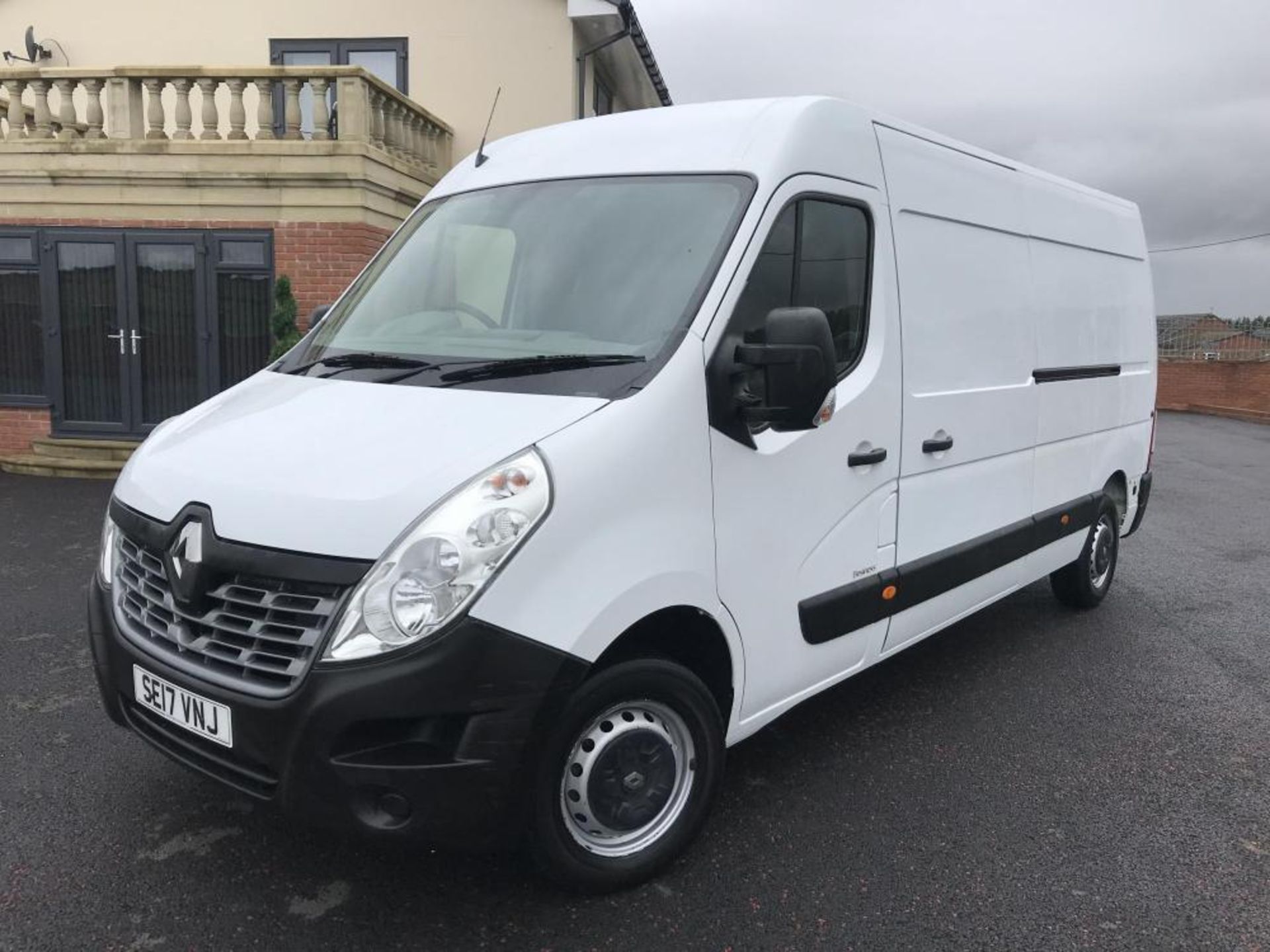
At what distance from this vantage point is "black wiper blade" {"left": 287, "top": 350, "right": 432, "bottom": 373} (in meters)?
3.26

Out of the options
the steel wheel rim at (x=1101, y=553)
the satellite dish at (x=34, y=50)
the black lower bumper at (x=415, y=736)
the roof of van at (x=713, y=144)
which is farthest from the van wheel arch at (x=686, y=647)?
the satellite dish at (x=34, y=50)

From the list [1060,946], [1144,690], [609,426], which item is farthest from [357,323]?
[1144,690]

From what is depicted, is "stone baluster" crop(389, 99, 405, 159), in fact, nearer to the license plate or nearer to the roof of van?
the roof of van

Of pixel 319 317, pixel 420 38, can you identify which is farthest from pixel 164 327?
pixel 319 317

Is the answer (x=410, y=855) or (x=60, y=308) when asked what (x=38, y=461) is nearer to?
(x=60, y=308)

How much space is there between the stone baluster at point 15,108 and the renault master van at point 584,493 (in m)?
9.75

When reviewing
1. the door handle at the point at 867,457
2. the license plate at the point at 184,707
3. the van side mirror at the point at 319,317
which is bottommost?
the license plate at the point at 184,707

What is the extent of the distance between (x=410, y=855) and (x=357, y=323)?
6.12 feet

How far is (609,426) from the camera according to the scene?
2701 millimetres

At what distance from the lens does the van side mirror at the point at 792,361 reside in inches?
113

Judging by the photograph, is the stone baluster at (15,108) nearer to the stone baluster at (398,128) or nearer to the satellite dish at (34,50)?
the satellite dish at (34,50)

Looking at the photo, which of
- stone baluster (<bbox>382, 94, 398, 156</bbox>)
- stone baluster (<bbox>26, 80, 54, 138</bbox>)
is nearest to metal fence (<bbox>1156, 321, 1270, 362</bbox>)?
stone baluster (<bbox>382, 94, 398, 156</bbox>)

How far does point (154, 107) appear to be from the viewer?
10.8 m

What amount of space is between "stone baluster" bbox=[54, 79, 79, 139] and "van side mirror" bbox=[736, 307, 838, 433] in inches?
424
